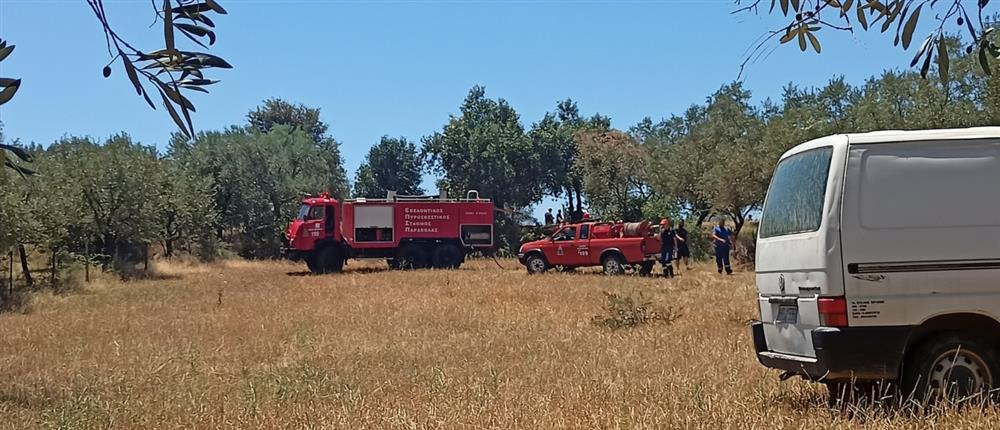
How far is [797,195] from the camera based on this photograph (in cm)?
660

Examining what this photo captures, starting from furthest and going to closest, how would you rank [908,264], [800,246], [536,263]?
1. [536,263]
2. [800,246]
3. [908,264]

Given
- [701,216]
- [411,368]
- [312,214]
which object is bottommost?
[411,368]

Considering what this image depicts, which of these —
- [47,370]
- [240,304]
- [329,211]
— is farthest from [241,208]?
[47,370]

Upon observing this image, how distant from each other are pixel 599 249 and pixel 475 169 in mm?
30532

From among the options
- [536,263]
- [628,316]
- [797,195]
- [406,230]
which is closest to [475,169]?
[406,230]

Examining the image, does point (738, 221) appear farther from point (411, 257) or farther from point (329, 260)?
point (329, 260)

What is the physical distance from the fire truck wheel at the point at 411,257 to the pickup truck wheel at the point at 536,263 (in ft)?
19.3

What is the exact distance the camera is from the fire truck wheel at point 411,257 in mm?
32438

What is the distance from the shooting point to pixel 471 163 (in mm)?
56188

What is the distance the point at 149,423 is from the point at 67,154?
31.7 m

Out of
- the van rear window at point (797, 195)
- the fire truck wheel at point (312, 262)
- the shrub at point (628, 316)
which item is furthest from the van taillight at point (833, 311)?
the fire truck wheel at point (312, 262)

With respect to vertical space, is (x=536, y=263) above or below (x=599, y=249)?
below

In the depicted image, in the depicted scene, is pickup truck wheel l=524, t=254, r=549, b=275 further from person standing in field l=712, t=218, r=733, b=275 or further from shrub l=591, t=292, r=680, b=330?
shrub l=591, t=292, r=680, b=330

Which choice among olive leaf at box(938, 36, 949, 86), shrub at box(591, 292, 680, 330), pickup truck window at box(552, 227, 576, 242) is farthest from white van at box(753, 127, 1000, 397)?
pickup truck window at box(552, 227, 576, 242)
